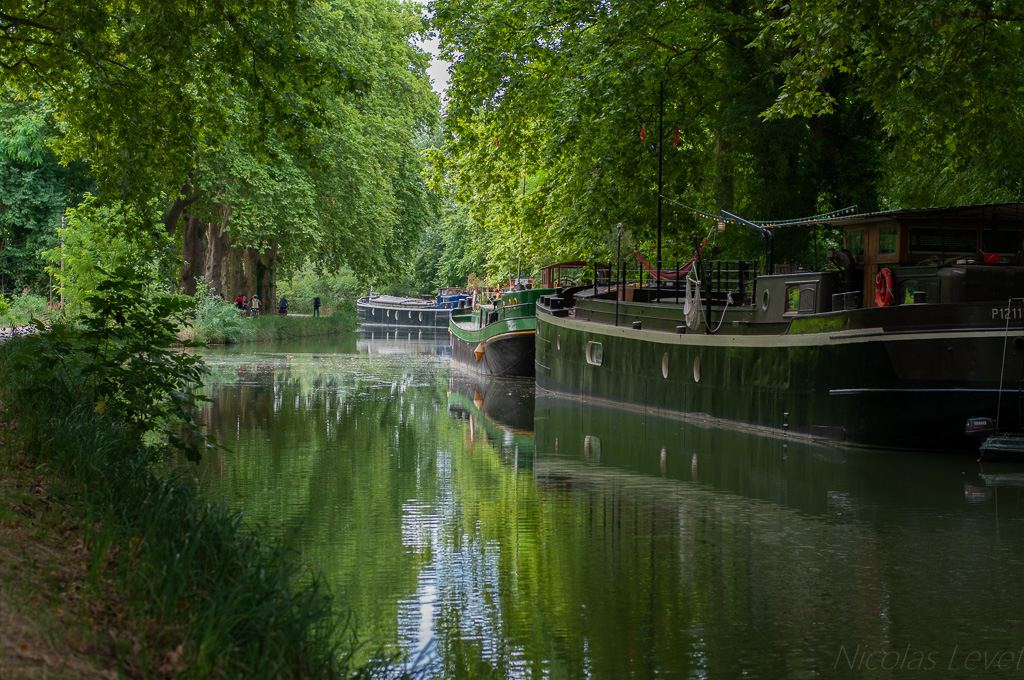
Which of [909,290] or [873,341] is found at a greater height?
[909,290]

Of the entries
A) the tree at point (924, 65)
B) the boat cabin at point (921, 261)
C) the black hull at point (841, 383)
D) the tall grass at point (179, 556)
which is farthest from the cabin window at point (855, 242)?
the tall grass at point (179, 556)

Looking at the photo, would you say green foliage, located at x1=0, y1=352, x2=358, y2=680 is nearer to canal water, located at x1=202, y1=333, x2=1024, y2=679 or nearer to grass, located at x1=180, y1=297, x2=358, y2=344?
canal water, located at x1=202, y1=333, x2=1024, y2=679

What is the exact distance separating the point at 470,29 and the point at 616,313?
8214mm

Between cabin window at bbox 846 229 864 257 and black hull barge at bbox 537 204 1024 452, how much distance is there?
0.08 feet

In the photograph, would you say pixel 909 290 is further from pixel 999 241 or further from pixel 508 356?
pixel 508 356

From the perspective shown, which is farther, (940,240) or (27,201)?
(27,201)

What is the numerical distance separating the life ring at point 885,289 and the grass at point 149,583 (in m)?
11.1

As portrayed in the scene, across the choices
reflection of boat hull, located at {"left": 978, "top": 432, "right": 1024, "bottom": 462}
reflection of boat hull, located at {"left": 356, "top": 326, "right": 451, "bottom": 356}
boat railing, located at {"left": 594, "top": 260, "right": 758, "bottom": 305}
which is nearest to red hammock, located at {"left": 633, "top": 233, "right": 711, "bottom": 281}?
boat railing, located at {"left": 594, "top": 260, "right": 758, "bottom": 305}

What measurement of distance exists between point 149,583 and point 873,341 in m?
12.2

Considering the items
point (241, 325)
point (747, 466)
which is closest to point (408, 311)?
point (241, 325)

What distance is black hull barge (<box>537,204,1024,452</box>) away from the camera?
1498 centimetres

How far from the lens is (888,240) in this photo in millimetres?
17188

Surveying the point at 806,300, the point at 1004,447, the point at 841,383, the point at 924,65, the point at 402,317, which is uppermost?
the point at 924,65

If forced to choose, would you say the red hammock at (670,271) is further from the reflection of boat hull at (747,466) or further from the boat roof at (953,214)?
the boat roof at (953,214)
